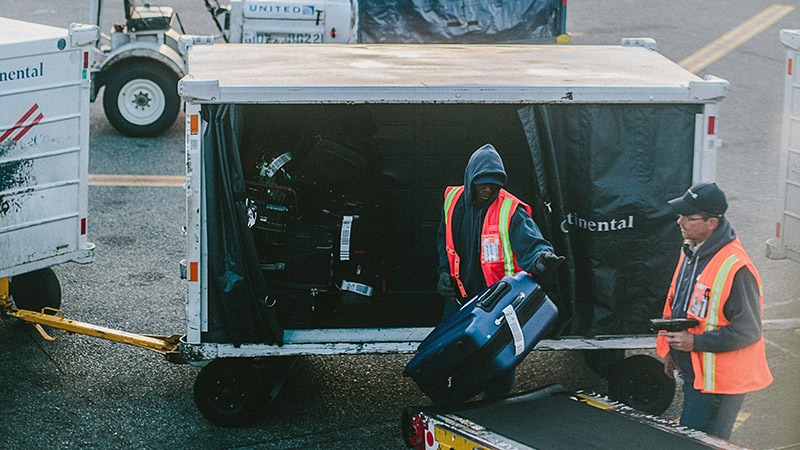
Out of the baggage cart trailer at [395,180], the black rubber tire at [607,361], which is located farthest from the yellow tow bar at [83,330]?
the black rubber tire at [607,361]

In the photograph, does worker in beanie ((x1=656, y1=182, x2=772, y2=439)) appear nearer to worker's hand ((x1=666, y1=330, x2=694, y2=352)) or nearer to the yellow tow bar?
worker's hand ((x1=666, y1=330, x2=694, y2=352))

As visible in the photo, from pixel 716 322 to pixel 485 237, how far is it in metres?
1.39

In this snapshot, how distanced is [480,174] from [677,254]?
141cm

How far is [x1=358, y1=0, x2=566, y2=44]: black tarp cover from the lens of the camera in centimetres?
1553

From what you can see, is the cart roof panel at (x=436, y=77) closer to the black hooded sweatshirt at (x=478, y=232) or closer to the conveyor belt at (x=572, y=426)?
the black hooded sweatshirt at (x=478, y=232)

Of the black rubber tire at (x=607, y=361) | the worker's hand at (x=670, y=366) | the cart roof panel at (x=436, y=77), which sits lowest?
the black rubber tire at (x=607, y=361)

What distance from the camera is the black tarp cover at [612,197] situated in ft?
21.1

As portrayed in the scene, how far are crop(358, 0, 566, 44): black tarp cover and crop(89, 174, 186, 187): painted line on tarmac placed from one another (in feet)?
15.3

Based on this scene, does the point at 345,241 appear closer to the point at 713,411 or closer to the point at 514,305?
the point at 514,305

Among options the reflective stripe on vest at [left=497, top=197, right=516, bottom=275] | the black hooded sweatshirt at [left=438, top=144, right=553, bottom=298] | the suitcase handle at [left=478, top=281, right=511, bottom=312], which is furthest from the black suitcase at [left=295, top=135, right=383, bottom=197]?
the suitcase handle at [left=478, top=281, right=511, bottom=312]

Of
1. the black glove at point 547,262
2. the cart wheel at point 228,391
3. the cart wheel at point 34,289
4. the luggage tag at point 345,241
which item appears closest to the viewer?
the black glove at point 547,262

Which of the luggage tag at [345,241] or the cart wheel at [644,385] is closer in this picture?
the cart wheel at [644,385]

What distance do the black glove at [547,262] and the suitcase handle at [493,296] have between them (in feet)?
0.88

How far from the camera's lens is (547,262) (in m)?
5.69
